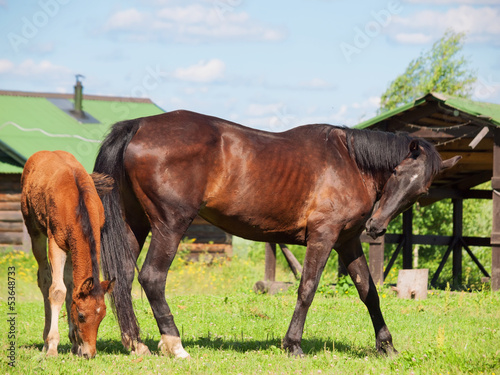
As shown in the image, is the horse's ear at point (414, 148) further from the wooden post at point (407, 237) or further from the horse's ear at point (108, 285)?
the wooden post at point (407, 237)

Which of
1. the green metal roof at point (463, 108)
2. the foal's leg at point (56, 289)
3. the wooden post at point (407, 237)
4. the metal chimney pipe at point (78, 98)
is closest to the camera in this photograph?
the foal's leg at point (56, 289)

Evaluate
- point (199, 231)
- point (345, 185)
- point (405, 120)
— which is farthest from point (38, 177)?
point (199, 231)

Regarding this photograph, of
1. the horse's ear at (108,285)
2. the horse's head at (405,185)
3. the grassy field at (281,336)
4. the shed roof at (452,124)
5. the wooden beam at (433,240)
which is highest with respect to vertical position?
the shed roof at (452,124)

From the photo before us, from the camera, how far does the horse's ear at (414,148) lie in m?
6.38

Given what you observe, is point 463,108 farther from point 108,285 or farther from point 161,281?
point 108,285

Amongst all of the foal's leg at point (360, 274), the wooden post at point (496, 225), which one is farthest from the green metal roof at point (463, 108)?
the foal's leg at point (360, 274)

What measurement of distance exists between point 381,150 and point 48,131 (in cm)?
1781

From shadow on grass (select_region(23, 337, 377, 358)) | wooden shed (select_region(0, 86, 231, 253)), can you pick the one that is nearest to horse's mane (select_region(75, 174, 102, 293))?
shadow on grass (select_region(23, 337, 377, 358))

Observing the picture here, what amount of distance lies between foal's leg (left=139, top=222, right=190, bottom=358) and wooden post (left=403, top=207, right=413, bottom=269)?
1034 cm

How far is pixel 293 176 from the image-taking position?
20.8 feet

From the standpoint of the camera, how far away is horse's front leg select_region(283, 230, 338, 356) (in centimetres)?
617

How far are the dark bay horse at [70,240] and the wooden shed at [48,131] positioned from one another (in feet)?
31.1

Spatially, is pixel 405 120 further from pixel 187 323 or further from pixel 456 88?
pixel 456 88

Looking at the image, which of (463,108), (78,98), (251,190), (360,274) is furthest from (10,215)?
(360,274)
